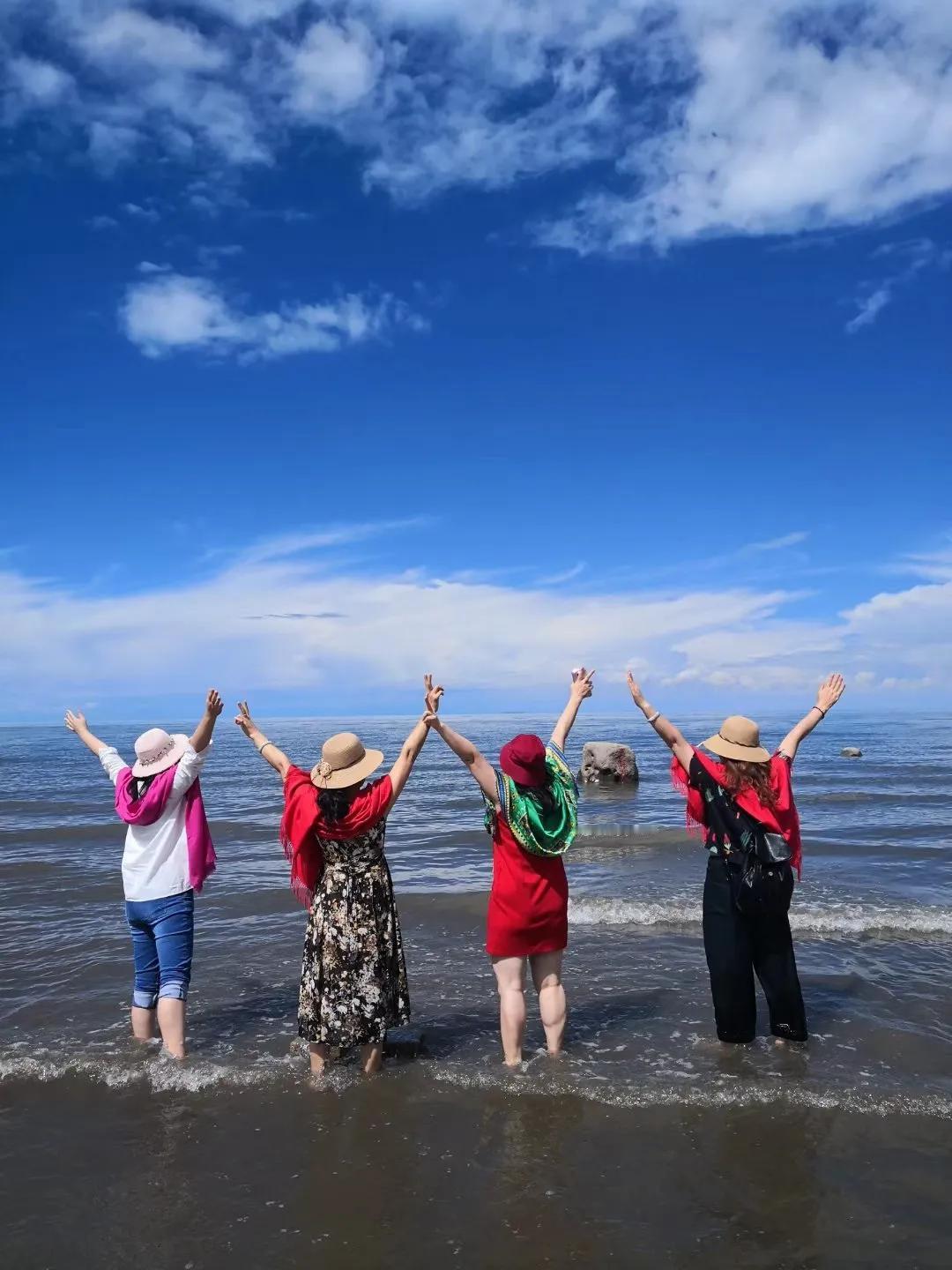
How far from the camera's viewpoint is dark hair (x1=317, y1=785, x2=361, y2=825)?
204 inches

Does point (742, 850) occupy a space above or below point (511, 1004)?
above

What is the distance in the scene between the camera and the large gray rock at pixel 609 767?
2234 cm

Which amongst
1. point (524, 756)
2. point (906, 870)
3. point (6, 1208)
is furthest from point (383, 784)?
point (906, 870)

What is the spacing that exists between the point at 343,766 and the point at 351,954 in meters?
1.22

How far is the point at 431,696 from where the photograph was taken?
5.22m

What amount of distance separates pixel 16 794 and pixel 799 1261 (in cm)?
2394

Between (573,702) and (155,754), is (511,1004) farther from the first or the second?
(155,754)

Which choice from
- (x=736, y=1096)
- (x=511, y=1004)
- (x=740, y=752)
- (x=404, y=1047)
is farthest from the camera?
(x=404, y=1047)

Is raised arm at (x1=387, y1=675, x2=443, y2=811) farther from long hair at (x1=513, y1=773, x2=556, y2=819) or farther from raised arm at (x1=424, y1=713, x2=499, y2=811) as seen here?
long hair at (x1=513, y1=773, x2=556, y2=819)

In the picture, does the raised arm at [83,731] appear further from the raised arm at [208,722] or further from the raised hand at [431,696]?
the raised hand at [431,696]

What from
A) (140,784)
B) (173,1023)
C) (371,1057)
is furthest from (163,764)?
(371,1057)

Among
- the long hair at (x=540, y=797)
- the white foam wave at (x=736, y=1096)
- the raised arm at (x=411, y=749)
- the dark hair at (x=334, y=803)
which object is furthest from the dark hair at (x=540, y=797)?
the white foam wave at (x=736, y=1096)

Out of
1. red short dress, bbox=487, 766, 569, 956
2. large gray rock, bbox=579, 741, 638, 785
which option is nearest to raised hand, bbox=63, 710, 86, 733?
red short dress, bbox=487, 766, 569, 956

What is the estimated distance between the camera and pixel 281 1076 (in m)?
5.44
